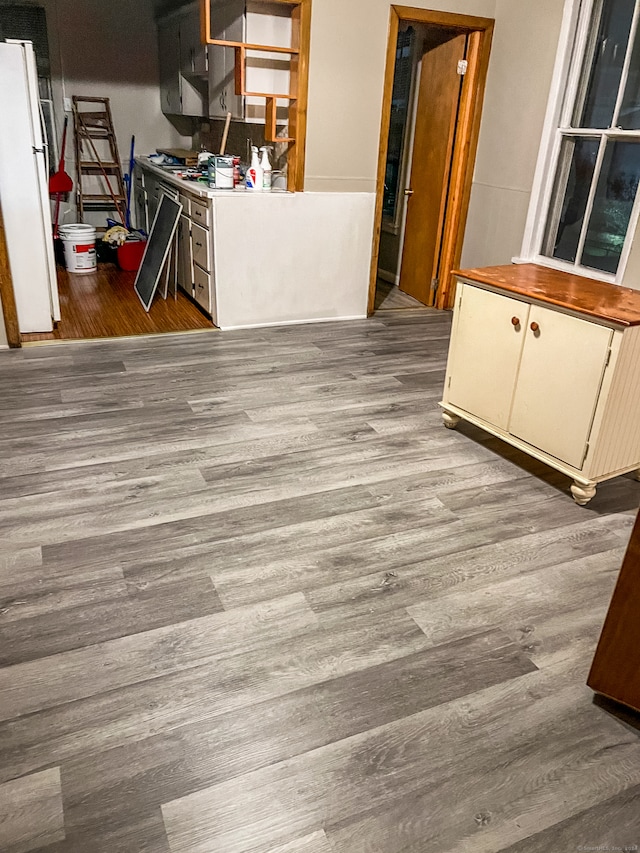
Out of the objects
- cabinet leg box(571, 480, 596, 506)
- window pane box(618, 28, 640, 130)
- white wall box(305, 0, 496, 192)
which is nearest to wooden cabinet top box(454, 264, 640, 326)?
cabinet leg box(571, 480, 596, 506)

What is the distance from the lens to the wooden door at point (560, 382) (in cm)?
265

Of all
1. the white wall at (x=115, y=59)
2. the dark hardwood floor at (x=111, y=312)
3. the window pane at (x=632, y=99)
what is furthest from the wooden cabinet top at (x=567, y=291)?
the white wall at (x=115, y=59)

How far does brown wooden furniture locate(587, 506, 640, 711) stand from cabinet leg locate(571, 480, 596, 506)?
1088 millimetres

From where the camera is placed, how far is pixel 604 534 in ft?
8.59

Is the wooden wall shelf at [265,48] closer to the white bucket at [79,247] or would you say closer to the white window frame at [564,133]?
the white window frame at [564,133]

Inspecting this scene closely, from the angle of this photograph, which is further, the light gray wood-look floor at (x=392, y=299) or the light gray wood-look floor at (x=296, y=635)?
the light gray wood-look floor at (x=392, y=299)

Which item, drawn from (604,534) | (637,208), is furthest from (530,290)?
(637,208)

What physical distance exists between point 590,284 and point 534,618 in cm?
169

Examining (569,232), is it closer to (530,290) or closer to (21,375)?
(530,290)

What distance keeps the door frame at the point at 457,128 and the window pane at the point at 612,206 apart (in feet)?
4.25

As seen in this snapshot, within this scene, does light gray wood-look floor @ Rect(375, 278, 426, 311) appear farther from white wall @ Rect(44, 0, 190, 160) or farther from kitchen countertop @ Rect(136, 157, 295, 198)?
white wall @ Rect(44, 0, 190, 160)

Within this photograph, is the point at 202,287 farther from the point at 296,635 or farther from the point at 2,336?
the point at 296,635

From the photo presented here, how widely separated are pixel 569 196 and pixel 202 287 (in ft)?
8.65

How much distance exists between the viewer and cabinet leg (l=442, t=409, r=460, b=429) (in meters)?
3.45
